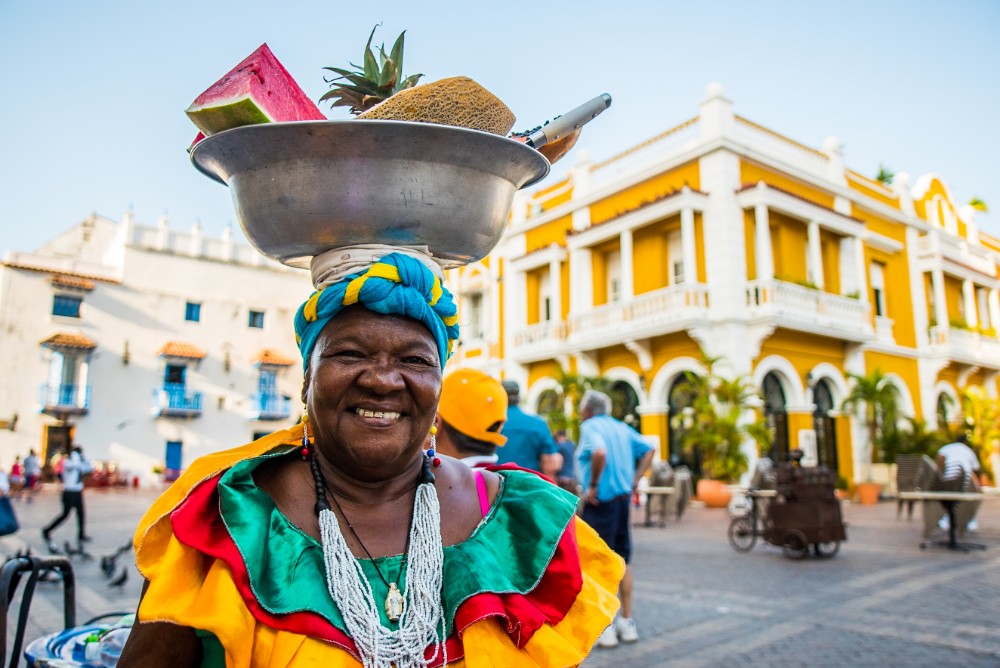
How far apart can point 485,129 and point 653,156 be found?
63.8 feet

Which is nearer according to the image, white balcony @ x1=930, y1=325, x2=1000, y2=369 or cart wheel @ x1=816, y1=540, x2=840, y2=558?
cart wheel @ x1=816, y1=540, x2=840, y2=558

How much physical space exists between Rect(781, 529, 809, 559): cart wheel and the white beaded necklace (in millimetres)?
8521

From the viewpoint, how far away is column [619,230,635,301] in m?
19.3

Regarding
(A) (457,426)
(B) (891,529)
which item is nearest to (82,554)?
(A) (457,426)

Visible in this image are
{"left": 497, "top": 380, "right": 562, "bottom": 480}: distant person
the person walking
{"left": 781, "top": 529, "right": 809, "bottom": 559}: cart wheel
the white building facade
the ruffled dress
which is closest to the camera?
the ruffled dress

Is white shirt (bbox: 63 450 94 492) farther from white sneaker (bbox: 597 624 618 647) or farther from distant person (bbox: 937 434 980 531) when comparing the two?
distant person (bbox: 937 434 980 531)

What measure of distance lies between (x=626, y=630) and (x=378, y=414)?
440 centimetres

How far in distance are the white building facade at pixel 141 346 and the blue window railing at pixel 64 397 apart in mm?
43

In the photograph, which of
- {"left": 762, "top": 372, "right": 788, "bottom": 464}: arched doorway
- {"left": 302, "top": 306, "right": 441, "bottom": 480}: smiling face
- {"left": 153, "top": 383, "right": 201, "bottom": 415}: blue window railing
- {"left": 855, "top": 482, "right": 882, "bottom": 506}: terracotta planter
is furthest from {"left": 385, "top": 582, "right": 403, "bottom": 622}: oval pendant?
{"left": 153, "top": 383, "right": 201, "bottom": 415}: blue window railing

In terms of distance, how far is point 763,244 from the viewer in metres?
17.8

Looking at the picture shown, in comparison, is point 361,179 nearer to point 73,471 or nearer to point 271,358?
point 73,471

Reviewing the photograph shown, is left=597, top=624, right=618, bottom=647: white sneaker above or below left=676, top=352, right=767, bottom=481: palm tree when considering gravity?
below

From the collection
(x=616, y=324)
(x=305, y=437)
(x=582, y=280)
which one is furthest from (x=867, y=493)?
(x=305, y=437)

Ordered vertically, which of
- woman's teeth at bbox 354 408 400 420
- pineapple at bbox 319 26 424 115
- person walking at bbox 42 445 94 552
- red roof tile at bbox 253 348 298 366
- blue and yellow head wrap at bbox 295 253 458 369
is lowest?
person walking at bbox 42 445 94 552
